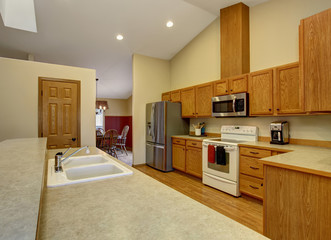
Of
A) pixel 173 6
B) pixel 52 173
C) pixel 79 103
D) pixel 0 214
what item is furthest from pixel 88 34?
pixel 0 214

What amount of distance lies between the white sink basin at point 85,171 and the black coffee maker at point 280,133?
2384mm

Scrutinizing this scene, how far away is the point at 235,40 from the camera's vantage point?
3.38m

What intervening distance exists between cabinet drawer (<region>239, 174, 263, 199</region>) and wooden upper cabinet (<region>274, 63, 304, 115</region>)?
1043mm

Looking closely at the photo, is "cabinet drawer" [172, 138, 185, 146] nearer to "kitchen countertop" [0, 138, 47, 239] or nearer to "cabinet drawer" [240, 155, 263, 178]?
"cabinet drawer" [240, 155, 263, 178]

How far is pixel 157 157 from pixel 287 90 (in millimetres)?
3041

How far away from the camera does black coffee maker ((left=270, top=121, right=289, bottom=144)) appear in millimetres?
2703

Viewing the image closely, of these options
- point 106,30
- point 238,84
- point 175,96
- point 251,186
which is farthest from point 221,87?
point 106,30

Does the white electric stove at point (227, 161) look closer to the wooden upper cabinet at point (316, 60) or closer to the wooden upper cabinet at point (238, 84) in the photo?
the wooden upper cabinet at point (238, 84)

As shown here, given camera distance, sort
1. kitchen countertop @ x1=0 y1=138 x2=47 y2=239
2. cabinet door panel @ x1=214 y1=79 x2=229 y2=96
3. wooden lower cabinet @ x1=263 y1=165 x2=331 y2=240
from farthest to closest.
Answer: cabinet door panel @ x1=214 y1=79 x2=229 y2=96 < wooden lower cabinet @ x1=263 y1=165 x2=331 y2=240 < kitchen countertop @ x1=0 y1=138 x2=47 y2=239

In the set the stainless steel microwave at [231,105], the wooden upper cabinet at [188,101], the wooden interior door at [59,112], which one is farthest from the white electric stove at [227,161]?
the wooden interior door at [59,112]

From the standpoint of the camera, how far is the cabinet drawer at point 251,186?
8.64ft

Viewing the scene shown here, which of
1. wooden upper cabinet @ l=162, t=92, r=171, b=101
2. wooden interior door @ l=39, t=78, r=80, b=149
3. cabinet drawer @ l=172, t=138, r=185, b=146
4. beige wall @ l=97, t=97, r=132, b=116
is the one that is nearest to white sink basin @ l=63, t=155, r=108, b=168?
wooden interior door @ l=39, t=78, r=80, b=149

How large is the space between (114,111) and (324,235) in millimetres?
8673

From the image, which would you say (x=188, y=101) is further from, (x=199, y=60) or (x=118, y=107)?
(x=118, y=107)
